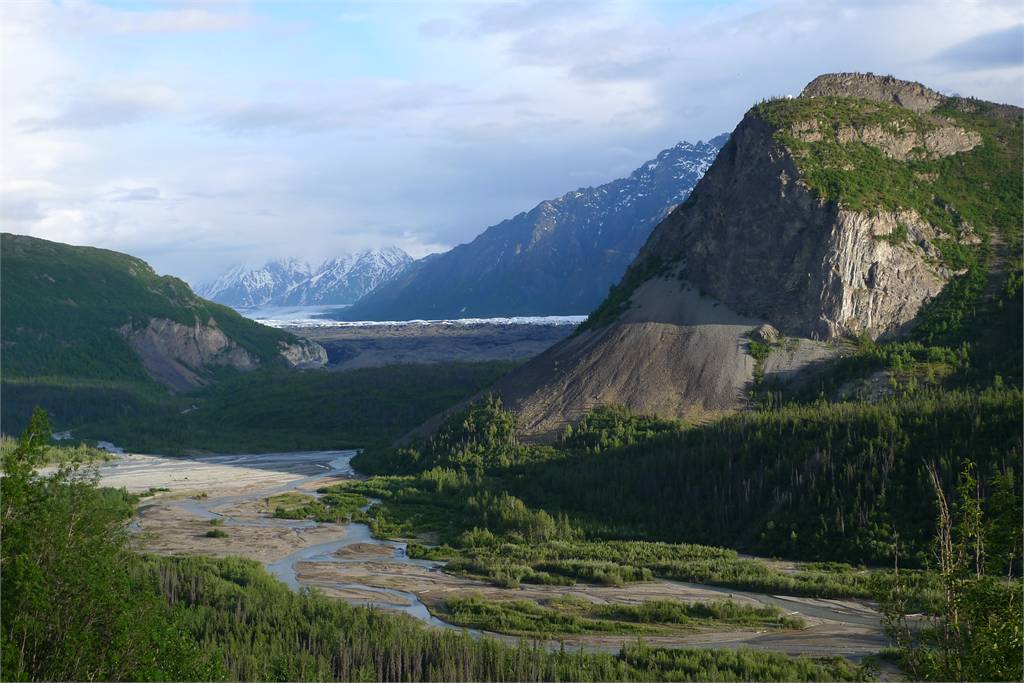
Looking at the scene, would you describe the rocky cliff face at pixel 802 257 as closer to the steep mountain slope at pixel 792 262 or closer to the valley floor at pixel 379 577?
the steep mountain slope at pixel 792 262

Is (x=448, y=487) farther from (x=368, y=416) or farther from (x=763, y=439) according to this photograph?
(x=368, y=416)

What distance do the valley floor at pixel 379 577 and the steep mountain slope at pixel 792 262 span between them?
26.1m

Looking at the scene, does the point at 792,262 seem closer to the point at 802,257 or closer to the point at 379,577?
the point at 802,257

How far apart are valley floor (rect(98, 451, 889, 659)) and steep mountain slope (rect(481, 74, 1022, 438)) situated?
26.1m

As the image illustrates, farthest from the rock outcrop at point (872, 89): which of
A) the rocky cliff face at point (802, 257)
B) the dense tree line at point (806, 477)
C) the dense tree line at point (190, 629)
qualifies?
the dense tree line at point (190, 629)

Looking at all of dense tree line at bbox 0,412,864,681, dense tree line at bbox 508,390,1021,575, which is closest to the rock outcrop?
dense tree line at bbox 508,390,1021,575

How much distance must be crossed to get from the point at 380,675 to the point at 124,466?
284 feet

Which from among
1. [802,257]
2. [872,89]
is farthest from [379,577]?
[872,89]

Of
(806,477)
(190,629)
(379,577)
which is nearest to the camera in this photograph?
(190,629)

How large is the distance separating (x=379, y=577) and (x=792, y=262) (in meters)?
54.6

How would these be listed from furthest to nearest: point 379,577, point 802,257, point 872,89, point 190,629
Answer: point 872,89
point 802,257
point 379,577
point 190,629

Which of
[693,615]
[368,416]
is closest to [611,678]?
[693,615]

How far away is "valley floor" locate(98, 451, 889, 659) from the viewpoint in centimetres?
5134

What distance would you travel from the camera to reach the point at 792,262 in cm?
10269
